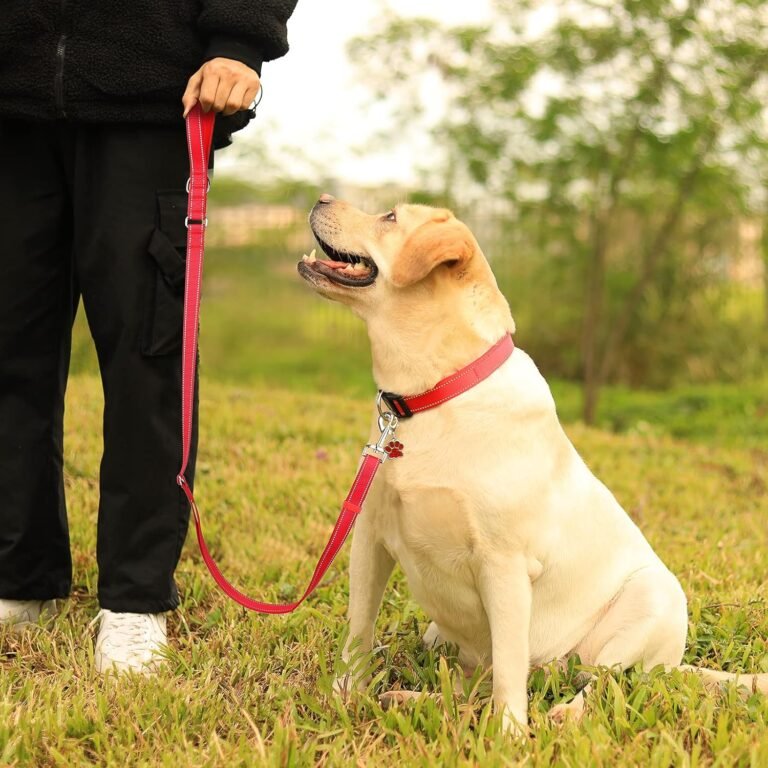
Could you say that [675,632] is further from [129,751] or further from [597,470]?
[597,470]

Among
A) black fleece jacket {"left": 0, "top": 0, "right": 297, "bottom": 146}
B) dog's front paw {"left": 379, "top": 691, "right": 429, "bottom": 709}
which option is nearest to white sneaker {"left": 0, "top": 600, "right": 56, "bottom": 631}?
dog's front paw {"left": 379, "top": 691, "right": 429, "bottom": 709}

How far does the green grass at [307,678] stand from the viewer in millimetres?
2230

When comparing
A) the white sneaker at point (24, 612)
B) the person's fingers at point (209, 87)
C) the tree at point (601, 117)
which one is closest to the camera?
the person's fingers at point (209, 87)

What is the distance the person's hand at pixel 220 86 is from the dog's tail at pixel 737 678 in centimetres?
199

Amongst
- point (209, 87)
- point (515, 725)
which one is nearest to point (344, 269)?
point (209, 87)

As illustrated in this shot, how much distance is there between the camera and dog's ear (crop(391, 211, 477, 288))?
96.8 inches

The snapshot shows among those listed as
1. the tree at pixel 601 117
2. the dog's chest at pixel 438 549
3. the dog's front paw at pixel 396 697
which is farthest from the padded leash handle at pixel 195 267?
the tree at pixel 601 117

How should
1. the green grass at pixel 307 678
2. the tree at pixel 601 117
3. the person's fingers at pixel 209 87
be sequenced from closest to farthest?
the green grass at pixel 307 678 → the person's fingers at pixel 209 87 → the tree at pixel 601 117

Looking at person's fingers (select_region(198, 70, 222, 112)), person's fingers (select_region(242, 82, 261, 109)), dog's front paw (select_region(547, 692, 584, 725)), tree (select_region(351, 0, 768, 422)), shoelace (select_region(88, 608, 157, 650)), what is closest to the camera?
dog's front paw (select_region(547, 692, 584, 725))

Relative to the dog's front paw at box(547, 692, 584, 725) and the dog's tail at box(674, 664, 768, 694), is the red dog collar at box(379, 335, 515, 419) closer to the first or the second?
the dog's front paw at box(547, 692, 584, 725)

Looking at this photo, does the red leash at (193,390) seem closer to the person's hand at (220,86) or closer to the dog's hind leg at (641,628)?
the person's hand at (220,86)

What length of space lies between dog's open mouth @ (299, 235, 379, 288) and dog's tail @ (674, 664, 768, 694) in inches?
53.9

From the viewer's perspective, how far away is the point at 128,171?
274 centimetres

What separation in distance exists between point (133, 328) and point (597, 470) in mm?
3285
